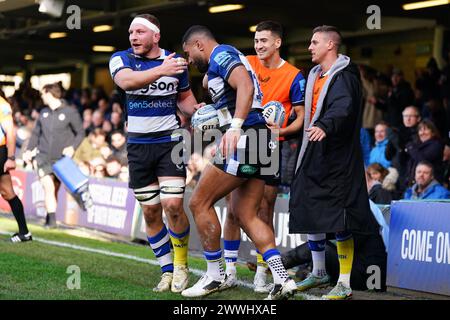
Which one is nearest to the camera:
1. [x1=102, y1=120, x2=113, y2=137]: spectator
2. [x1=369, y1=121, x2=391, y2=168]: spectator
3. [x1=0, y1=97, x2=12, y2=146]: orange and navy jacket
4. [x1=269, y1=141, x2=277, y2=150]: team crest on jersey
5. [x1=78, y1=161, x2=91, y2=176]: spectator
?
[x1=269, y1=141, x2=277, y2=150]: team crest on jersey

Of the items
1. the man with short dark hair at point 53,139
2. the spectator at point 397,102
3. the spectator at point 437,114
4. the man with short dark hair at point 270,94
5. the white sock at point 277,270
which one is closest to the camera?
the white sock at point 277,270

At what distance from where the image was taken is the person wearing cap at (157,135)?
8.16 meters

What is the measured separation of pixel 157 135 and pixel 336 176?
159cm

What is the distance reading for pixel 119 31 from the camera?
2666 cm

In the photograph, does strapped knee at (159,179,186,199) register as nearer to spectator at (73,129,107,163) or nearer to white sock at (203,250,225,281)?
white sock at (203,250,225,281)

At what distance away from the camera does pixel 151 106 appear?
323 inches

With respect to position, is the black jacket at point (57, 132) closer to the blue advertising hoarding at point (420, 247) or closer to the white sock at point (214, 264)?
the blue advertising hoarding at point (420, 247)

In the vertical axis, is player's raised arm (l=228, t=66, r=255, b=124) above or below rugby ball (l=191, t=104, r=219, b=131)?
above

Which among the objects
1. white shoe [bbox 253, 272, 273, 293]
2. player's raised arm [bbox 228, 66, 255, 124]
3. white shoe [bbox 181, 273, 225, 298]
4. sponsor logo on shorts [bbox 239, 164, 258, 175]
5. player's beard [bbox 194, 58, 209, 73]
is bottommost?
white shoe [bbox 253, 272, 273, 293]

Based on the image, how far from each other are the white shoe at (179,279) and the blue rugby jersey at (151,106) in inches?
44.1

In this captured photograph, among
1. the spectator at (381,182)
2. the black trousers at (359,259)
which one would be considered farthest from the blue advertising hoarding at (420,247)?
the spectator at (381,182)

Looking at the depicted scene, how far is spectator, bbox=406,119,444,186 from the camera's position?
516 inches

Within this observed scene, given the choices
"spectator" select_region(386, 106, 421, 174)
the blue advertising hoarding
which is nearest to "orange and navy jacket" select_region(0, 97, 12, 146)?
the blue advertising hoarding
